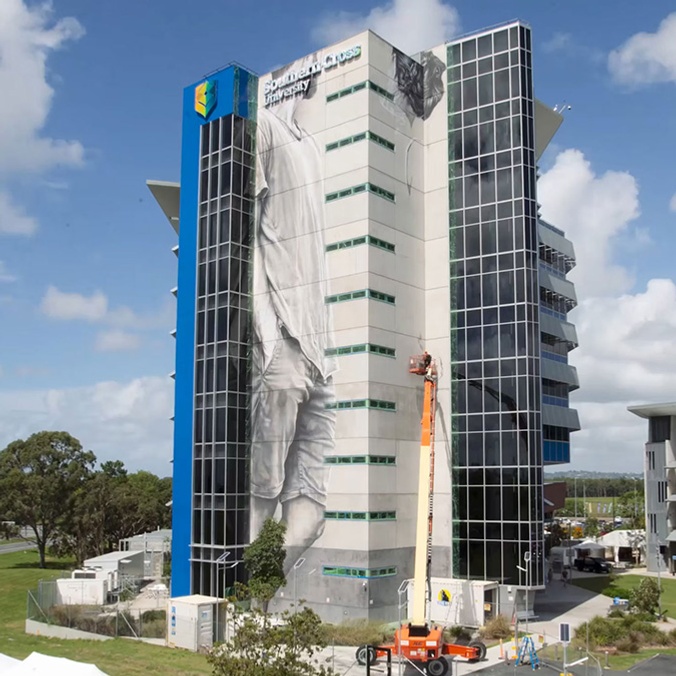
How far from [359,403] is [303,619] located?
33.8m

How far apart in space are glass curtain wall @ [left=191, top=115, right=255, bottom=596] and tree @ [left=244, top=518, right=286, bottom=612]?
2.20 meters

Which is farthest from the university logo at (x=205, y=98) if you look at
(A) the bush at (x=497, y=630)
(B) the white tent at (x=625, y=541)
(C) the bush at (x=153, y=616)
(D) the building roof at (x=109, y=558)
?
(B) the white tent at (x=625, y=541)

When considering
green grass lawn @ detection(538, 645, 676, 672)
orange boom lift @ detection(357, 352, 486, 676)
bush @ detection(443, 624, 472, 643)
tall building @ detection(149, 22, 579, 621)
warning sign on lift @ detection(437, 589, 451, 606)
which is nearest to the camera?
orange boom lift @ detection(357, 352, 486, 676)

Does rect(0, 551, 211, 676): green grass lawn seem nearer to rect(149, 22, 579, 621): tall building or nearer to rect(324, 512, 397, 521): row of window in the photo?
rect(149, 22, 579, 621): tall building

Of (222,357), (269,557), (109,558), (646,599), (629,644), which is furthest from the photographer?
(109,558)

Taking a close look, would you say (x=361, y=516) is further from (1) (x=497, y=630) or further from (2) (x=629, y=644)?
(2) (x=629, y=644)

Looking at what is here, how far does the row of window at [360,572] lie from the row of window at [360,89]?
118 feet

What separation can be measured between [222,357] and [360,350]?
13030 mm

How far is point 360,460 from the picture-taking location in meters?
61.8

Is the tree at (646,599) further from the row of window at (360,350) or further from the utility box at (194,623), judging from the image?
the utility box at (194,623)

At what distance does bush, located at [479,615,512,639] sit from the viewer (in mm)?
54594

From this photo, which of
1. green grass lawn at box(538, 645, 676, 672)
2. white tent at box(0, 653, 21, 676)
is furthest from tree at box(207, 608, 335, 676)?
green grass lawn at box(538, 645, 676, 672)

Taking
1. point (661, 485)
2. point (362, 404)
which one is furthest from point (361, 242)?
point (661, 485)

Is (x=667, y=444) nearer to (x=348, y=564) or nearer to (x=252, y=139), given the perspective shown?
(x=348, y=564)
